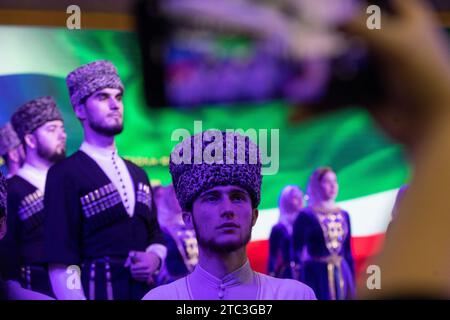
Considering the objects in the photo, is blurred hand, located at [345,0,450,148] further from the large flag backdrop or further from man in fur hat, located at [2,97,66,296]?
man in fur hat, located at [2,97,66,296]

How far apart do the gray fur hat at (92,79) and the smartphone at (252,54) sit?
6.0 inches

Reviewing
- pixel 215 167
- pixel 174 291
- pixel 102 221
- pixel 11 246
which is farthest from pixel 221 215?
pixel 11 246

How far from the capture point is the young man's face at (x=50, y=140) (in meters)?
2.54

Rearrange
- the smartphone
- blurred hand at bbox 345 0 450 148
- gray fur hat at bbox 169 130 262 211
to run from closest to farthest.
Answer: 1. blurred hand at bbox 345 0 450 148
2. gray fur hat at bbox 169 130 262 211
3. the smartphone

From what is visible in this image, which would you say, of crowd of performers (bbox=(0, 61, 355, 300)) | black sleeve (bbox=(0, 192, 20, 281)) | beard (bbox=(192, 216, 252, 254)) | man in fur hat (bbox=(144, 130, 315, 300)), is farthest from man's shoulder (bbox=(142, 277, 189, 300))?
black sleeve (bbox=(0, 192, 20, 281))

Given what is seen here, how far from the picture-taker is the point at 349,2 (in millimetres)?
2387

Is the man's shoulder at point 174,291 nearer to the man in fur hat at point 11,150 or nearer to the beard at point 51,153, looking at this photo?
the beard at point 51,153

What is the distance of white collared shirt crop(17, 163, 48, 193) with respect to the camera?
8.26ft

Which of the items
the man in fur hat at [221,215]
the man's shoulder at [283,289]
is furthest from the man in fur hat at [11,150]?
the man's shoulder at [283,289]

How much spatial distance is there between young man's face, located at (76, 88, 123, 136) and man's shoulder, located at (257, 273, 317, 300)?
2.73 feet

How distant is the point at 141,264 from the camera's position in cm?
246

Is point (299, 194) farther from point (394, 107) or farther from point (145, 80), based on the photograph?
point (394, 107)

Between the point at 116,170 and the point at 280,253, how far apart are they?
705 millimetres
